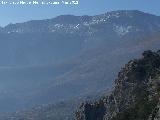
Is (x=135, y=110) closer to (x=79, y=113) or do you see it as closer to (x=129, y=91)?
(x=129, y=91)

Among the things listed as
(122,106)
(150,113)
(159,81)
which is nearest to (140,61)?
(122,106)

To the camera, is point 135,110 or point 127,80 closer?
point 135,110

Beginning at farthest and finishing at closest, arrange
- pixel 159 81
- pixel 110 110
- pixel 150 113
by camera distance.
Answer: pixel 110 110 < pixel 159 81 < pixel 150 113

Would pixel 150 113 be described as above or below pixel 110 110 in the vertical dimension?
above

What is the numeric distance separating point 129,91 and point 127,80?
4.47 meters

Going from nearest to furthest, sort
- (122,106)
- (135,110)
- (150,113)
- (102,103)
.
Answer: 1. (150,113)
2. (135,110)
3. (122,106)
4. (102,103)

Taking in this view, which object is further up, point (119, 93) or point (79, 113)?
point (119, 93)

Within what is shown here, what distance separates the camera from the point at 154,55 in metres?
94.8

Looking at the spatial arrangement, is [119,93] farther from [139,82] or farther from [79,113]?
[79,113]

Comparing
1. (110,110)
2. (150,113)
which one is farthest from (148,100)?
(110,110)

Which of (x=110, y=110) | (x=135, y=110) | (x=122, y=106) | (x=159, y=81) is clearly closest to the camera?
(x=135, y=110)

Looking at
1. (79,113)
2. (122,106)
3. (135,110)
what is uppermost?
(135,110)

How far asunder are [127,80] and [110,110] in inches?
199

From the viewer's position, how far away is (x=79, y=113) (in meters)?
102
